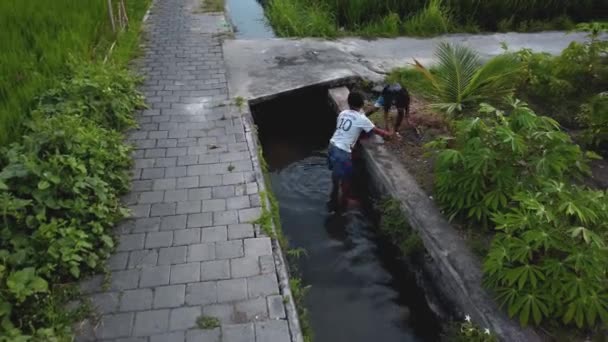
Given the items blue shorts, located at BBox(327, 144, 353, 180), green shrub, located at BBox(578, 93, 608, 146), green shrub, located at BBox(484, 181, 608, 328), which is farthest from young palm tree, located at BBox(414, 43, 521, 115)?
green shrub, located at BBox(484, 181, 608, 328)

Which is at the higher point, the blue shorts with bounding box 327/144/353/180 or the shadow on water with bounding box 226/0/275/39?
the shadow on water with bounding box 226/0/275/39

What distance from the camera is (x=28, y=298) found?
3.12 meters

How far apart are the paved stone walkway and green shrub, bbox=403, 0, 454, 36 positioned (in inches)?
186

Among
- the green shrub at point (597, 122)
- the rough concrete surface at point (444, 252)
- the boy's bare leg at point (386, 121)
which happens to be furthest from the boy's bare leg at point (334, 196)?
the green shrub at point (597, 122)

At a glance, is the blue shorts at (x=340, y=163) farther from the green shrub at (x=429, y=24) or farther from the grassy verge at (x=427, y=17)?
the green shrub at (x=429, y=24)

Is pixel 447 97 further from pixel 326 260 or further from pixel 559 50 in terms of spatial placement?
pixel 559 50

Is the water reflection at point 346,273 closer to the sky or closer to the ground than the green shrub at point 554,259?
closer to the ground

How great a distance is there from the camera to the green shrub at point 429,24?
9.52 m

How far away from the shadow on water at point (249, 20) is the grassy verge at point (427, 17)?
50 centimetres

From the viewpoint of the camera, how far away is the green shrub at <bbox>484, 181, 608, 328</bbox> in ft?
10.0

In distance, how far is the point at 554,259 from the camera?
10.5ft

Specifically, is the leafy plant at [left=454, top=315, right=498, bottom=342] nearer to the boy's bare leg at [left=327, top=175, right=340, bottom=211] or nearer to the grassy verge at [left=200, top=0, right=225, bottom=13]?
the boy's bare leg at [left=327, top=175, right=340, bottom=211]

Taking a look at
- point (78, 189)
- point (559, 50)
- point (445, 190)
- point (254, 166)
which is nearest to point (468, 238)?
→ point (445, 190)

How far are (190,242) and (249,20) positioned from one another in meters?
8.91
